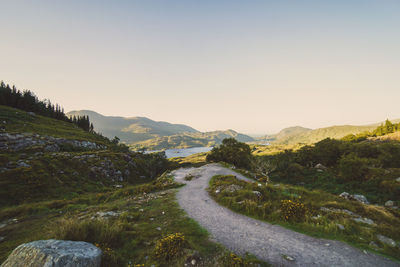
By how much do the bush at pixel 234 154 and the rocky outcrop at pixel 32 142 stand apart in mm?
48419

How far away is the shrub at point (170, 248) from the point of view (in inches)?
261

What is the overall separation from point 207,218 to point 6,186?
24.2 meters

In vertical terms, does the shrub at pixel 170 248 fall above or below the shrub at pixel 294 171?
above

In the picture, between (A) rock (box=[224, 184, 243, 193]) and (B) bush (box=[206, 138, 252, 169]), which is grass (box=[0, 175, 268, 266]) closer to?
(A) rock (box=[224, 184, 243, 193])

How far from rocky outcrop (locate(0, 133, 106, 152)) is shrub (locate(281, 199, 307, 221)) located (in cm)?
4575

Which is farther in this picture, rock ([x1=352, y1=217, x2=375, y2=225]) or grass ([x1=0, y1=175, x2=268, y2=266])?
rock ([x1=352, y1=217, x2=375, y2=225])

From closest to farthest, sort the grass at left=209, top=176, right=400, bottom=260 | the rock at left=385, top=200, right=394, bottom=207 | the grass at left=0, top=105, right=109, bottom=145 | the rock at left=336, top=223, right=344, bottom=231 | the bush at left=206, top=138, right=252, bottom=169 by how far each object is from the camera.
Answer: the grass at left=209, top=176, right=400, bottom=260 → the rock at left=336, top=223, right=344, bottom=231 → the rock at left=385, top=200, right=394, bottom=207 → the grass at left=0, top=105, right=109, bottom=145 → the bush at left=206, top=138, right=252, bottom=169

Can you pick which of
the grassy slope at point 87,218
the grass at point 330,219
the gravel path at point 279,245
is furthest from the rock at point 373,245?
the grassy slope at point 87,218

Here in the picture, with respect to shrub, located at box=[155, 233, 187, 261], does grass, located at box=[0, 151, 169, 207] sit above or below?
below

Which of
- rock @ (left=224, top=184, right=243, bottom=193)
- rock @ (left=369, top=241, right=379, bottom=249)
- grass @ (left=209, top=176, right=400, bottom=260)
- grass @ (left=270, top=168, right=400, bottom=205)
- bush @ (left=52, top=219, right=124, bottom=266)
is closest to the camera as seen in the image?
bush @ (left=52, top=219, right=124, bottom=266)

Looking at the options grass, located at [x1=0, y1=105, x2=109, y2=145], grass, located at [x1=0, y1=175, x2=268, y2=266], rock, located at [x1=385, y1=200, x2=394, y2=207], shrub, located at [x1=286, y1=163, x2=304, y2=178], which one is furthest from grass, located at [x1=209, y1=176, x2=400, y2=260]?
grass, located at [x1=0, y1=105, x2=109, y2=145]

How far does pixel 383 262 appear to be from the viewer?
6484mm

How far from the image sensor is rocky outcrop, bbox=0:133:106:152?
95.2 feet

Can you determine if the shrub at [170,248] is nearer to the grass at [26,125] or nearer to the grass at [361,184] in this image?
the grass at [361,184]
